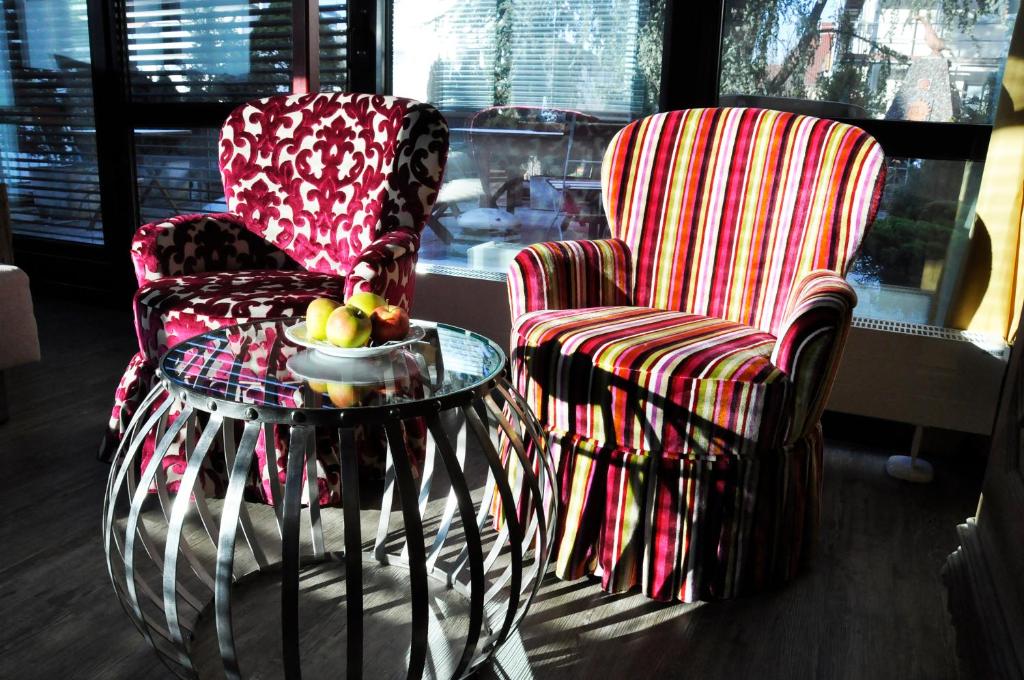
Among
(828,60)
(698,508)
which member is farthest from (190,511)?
(828,60)

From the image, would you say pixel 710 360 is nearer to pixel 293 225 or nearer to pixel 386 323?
pixel 386 323

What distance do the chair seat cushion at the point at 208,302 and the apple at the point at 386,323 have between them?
61 centimetres

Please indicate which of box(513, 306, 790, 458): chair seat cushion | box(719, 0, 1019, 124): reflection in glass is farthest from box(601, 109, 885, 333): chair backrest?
box(719, 0, 1019, 124): reflection in glass

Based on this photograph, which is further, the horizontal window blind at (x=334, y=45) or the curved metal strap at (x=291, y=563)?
the horizontal window blind at (x=334, y=45)

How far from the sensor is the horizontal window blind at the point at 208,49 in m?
3.51

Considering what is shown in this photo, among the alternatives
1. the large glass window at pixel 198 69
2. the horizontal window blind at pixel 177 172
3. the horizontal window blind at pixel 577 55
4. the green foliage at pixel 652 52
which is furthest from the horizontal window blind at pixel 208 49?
the green foliage at pixel 652 52

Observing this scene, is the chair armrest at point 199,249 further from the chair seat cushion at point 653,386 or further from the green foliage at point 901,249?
the green foliage at point 901,249

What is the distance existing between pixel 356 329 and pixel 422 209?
1.04m

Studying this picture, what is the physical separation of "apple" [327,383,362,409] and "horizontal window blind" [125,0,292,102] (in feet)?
8.57

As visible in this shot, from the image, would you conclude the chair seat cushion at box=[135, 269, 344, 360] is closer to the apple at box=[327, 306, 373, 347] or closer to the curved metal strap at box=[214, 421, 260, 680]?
the apple at box=[327, 306, 373, 347]

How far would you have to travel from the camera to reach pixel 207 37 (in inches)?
144

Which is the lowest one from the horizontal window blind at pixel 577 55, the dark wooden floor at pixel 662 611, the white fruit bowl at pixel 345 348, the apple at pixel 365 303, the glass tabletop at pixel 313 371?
the dark wooden floor at pixel 662 611

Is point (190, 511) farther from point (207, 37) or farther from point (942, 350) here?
point (207, 37)

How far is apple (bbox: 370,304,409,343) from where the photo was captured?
4.67 ft
